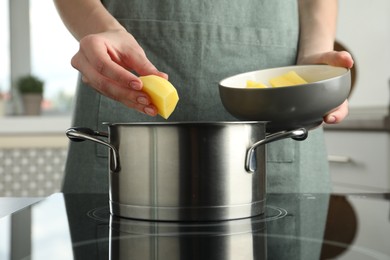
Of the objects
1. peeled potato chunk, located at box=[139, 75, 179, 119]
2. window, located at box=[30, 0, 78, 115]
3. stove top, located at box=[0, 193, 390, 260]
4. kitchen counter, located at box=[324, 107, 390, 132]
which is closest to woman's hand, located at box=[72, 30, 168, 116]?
peeled potato chunk, located at box=[139, 75, 179, 119]

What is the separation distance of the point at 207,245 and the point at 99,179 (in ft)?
1.76

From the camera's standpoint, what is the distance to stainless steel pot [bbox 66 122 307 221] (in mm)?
539

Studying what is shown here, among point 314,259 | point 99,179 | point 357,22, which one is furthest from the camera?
point 357,22

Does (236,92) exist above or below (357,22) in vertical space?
below

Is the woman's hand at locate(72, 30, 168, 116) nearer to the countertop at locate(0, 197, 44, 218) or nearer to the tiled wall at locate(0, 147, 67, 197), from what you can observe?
the countertop at locate(0, 197, 44, 218)

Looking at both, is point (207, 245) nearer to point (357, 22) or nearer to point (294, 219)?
point (294, 219)

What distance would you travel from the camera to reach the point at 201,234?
1.68 ft

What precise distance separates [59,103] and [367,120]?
64.9 inches

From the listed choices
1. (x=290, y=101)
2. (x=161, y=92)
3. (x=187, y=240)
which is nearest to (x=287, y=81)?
(x=290, y=101)

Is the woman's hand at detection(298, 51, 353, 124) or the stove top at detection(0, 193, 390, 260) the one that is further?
the woman's hand at detection(298, 51, 353, 124)

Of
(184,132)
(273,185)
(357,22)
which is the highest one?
Answer: (357,22)

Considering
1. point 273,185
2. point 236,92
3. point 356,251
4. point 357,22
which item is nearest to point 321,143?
point 273,185

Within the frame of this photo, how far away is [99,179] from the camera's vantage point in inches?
38.3

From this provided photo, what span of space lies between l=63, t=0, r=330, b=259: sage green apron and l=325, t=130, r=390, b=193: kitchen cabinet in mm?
628
